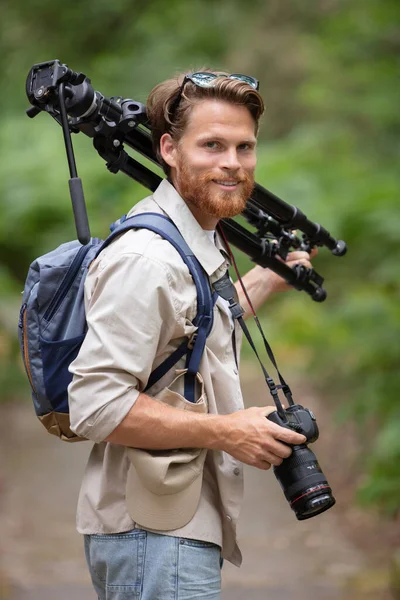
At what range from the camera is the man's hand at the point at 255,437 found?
2.68 m

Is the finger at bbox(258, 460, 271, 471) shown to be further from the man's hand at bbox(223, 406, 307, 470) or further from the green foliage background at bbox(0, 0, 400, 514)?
the green foliage background at bbox(0, 0, 400, 514)

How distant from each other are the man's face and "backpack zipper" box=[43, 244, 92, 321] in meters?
0.40

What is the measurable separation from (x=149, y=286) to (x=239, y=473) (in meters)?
0.73

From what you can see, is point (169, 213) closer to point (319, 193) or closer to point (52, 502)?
point (52, 502)

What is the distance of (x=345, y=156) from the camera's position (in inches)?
448

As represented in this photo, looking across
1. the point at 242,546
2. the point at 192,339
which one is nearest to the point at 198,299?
the point at 192,339

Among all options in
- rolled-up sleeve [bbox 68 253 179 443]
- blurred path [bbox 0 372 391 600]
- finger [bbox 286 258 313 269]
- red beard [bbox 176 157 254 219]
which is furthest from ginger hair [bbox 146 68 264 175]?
blurred path [bbox 0 372 391 600]

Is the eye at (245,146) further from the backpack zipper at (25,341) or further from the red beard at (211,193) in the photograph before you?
the backpack zipper at (25,341)

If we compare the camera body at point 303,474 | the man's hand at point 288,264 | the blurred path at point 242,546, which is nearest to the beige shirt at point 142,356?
the camera body at point 303,474

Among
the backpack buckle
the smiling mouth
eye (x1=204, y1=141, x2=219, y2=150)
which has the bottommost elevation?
the backpack buckle

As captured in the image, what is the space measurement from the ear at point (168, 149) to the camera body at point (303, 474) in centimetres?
86

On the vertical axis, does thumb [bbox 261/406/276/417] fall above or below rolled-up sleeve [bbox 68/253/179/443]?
below

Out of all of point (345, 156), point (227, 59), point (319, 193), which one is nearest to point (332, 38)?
point (345, 156)

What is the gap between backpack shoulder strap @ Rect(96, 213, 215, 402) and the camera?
8.98 feet
